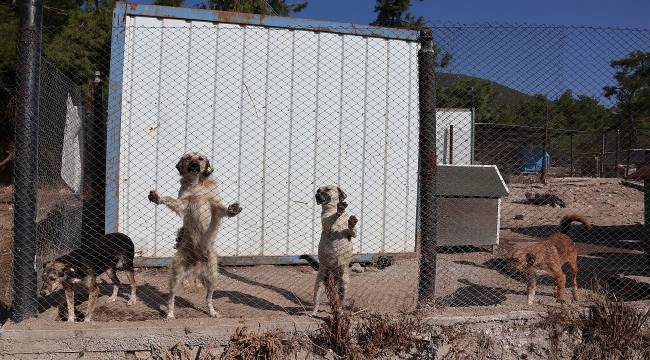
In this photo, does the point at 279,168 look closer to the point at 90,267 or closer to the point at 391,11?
the point at 90,267

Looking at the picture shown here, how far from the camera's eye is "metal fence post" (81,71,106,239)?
6.34 meters

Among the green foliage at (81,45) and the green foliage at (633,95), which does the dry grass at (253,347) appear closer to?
the green foliage at (633,95)

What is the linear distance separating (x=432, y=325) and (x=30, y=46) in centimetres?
332

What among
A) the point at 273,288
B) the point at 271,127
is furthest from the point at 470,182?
the point at 273,288

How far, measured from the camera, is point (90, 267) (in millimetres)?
4449

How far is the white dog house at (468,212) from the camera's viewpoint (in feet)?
24.8

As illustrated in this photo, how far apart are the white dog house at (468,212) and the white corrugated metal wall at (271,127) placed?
0.61 meters

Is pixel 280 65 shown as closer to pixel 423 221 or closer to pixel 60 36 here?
pixel 423 221

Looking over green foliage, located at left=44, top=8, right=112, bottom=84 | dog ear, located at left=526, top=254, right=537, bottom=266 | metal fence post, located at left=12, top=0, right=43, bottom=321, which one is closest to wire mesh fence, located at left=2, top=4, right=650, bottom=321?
dog ear, located at left=526, top=254, right=537, bottom=266

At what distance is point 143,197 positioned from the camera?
6355mm

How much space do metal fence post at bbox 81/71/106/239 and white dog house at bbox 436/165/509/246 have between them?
15.5 feet

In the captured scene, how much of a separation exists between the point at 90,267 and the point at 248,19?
3771mm

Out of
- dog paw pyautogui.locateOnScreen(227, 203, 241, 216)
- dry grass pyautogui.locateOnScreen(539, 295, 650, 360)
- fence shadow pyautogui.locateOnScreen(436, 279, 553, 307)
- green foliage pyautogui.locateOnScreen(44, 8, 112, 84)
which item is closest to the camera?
dry grass pyautogui.locateOnScreen(539, 295, 650, 360)

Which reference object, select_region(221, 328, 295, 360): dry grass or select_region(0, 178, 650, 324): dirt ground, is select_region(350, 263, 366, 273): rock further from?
select_region(221, 328, 295, 360): dry grass
